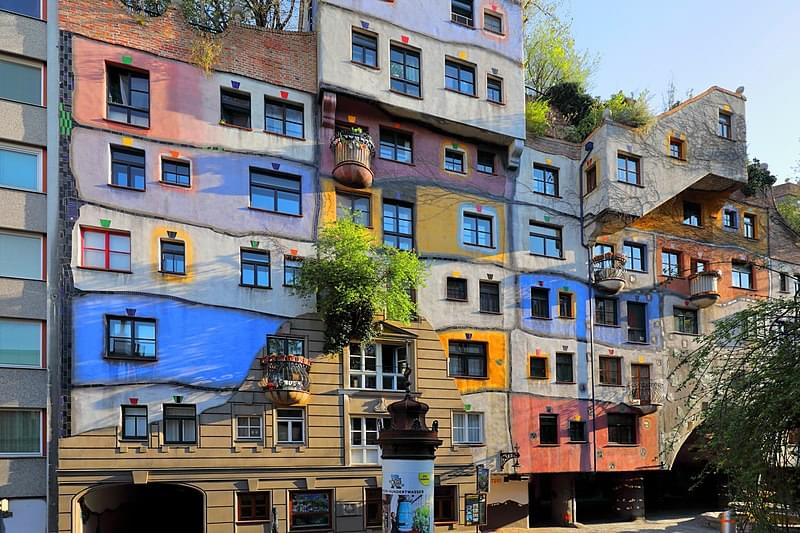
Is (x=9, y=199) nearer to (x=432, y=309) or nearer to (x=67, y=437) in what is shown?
(x=67, y=437)

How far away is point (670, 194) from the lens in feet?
96.5

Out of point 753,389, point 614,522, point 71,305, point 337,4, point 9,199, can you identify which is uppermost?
point 337,4

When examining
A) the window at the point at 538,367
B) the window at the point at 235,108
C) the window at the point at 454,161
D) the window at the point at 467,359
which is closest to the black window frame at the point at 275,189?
the window at the point at 235,108

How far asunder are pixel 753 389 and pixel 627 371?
20835 millimetres

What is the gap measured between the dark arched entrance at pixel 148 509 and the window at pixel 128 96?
10.8 m

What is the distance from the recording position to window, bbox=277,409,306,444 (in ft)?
70.0

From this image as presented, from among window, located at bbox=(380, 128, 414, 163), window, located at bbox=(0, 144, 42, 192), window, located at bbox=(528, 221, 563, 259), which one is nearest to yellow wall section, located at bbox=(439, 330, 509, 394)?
window, located at bbox=(528, 221, 563, 259)

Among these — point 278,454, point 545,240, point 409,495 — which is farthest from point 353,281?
→ point 545,240

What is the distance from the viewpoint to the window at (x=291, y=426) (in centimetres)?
2133

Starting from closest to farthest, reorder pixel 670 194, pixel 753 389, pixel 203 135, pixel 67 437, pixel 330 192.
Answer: pixel 753 389 < pixel 67 437 < pixel 203 135 < pixel 330 192 < pixel 670 194

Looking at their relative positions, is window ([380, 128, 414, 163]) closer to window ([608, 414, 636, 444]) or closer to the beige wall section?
the beige wall section

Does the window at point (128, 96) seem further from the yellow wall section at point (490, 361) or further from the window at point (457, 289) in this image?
the yellow wall section at point (490, 361)

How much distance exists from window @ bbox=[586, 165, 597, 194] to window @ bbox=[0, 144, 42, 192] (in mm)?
19561

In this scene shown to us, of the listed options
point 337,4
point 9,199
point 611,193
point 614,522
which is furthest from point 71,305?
point 614,522
